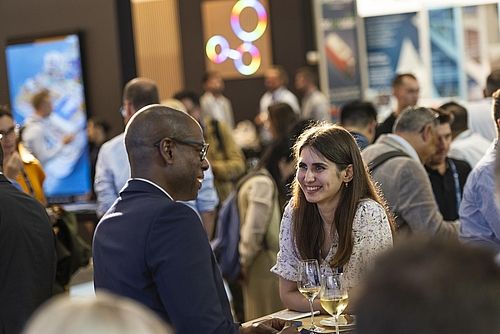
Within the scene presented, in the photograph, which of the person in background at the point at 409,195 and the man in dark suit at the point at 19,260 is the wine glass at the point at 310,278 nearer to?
the man in dark suit at the point at 19,260

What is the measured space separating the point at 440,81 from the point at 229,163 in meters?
6.56

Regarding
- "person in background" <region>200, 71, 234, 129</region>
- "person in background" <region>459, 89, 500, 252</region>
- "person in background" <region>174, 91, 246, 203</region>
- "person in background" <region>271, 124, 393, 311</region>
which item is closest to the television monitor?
"person in background" <region>174, 91, 246, 203</region>

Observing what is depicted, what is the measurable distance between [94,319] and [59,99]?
26.7 ft

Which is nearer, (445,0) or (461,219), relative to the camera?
(461,219)

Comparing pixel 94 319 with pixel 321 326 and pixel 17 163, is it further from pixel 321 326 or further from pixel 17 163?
pixel 17 163

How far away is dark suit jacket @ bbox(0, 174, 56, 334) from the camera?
3.75 meters

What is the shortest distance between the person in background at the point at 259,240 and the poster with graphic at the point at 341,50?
362 inches

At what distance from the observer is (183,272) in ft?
9.60

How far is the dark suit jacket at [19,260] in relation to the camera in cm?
375

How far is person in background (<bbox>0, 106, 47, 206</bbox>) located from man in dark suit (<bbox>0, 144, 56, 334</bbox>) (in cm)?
124

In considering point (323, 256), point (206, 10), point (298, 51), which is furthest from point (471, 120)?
point (206, 10)

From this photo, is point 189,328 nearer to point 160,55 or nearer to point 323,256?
point 323,256

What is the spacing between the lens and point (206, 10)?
659 inches

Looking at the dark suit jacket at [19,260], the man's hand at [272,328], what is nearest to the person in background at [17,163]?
the dark suit jacket at [19,260]
